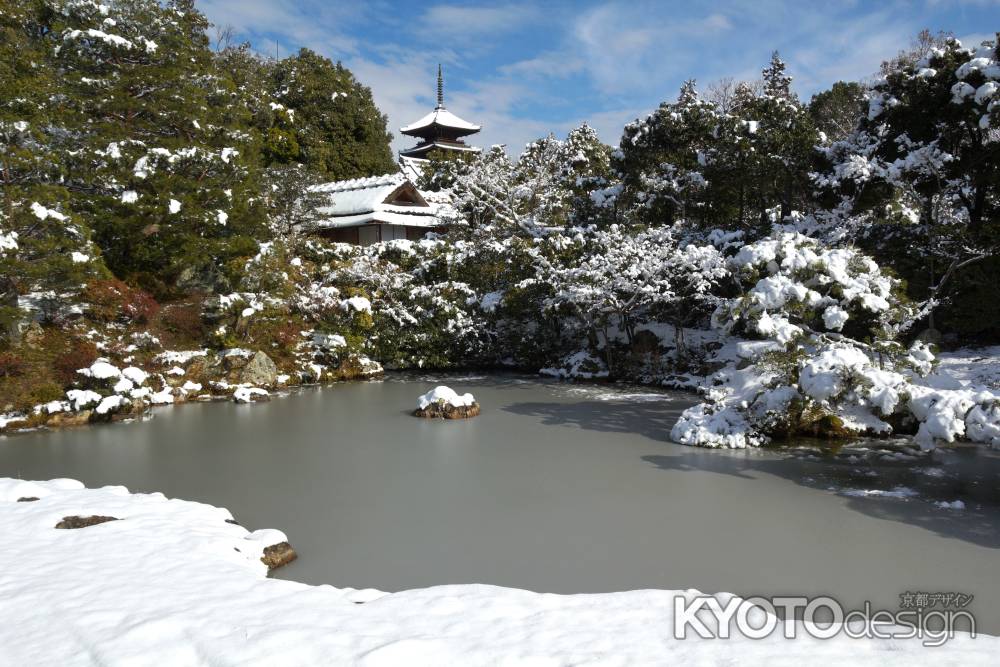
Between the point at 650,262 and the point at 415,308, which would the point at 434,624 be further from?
the point at 415,308

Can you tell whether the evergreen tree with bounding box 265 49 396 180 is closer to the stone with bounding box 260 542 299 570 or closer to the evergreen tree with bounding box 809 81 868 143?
the evergreen tree with bounding box 809 81 868 143

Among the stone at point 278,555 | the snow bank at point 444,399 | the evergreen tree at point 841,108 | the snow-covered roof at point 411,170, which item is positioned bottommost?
the stone at point 278,555

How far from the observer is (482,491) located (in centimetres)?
672

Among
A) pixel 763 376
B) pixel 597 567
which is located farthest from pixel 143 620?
pixel 763 376

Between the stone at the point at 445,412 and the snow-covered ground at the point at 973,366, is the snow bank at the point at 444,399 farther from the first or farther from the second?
the snow-covered ground at the point at 973,366

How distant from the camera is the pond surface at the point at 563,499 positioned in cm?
468

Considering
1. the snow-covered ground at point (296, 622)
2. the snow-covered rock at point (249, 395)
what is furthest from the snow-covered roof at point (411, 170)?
the snow-covered ground at point (296, 622)

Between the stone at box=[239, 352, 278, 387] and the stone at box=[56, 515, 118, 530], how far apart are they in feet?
26.3

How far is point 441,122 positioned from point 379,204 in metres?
14.6

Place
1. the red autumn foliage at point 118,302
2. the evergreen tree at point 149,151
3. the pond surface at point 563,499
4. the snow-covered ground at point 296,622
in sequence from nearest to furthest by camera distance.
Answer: the snow-covered ground at point 296,622, the pond surface at point 563,499, the red autumn foliage at point 118,302, the evergreen tree at point 149,151

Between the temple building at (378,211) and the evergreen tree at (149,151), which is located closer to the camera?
the evergreen tree at (149,151)

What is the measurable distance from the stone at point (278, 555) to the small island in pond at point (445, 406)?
5.48 metres

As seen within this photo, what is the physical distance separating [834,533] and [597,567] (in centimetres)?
214

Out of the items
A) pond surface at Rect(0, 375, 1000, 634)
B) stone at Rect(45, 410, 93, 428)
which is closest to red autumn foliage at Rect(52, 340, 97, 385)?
stone at Rect(45, 410, 93, 428)
